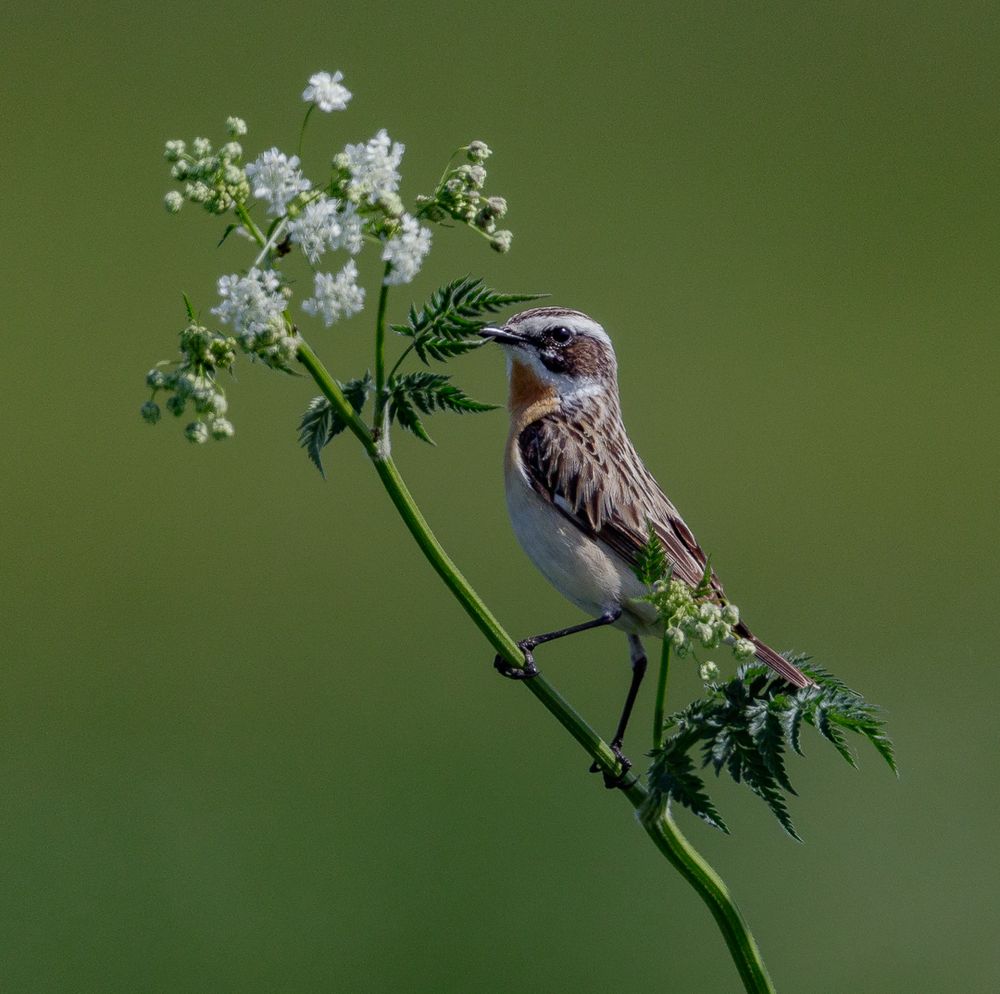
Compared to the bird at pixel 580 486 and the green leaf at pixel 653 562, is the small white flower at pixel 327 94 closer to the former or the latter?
the green leaf at pixel 653 562

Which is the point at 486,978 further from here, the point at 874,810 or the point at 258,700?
the point at 258,700

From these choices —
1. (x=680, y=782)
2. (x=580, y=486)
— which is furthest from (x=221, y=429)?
(x=580, y=486)

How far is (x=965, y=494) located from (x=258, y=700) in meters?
7.53

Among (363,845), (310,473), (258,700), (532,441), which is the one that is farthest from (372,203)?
(310,473)

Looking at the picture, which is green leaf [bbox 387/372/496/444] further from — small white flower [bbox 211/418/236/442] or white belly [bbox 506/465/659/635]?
white belly [bbox 506/465/659/635]

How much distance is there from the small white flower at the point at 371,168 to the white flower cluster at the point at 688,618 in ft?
2.68

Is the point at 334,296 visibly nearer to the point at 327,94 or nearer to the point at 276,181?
the point at 276,181

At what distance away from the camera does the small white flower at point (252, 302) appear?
2377mm

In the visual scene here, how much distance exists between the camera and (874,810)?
9.09 metres

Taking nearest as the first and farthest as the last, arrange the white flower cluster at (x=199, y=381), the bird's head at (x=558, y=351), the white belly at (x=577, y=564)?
1. the white flower cluster at (x=199, y=381)
2. the white belly at (x=577, y=564)
3. the bird's head at (x=558, y=351)

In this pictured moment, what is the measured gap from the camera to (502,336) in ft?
15.3

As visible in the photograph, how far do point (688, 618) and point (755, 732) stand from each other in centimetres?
22

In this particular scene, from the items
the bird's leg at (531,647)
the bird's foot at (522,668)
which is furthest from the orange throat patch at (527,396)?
the bird's foot at (522,668)

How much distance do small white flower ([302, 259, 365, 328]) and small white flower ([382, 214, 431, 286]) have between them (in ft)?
0.19
